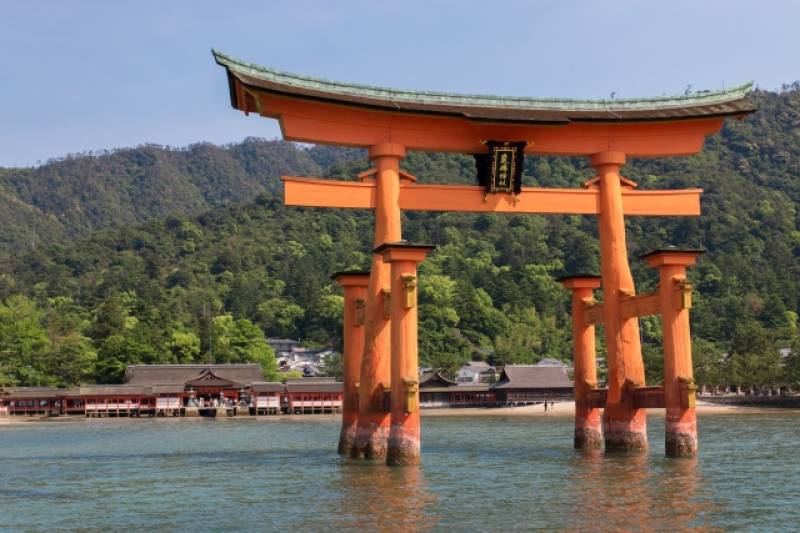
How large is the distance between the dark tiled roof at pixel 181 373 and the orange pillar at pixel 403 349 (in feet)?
168

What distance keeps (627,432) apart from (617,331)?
2352 mm

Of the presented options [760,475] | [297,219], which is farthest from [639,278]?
[760,475]

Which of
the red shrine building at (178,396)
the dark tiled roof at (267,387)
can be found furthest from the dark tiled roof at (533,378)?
the dark tiled roof at (267,387)

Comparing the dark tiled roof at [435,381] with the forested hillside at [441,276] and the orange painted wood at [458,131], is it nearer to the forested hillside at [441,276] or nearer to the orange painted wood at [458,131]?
the forested hillside at [441,276]

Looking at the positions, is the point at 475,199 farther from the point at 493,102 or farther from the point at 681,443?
the point at 681,443

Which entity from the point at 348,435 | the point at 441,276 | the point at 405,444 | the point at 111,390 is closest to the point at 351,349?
the point at 348,435

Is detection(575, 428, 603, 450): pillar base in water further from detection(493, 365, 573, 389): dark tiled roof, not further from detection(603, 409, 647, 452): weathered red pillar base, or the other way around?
detection(493, 365, 573, 389): dark tiled roof

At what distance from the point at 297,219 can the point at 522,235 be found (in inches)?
1494

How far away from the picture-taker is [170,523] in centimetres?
1600

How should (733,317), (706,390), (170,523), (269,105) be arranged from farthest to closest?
(733,317)
(706,390)
(269,105)
(170,523)

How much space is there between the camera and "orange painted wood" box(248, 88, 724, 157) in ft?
71.3

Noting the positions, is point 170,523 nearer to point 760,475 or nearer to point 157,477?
point 157,477

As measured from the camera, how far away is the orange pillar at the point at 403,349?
20.0 meters

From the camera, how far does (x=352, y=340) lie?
23.9 metres
